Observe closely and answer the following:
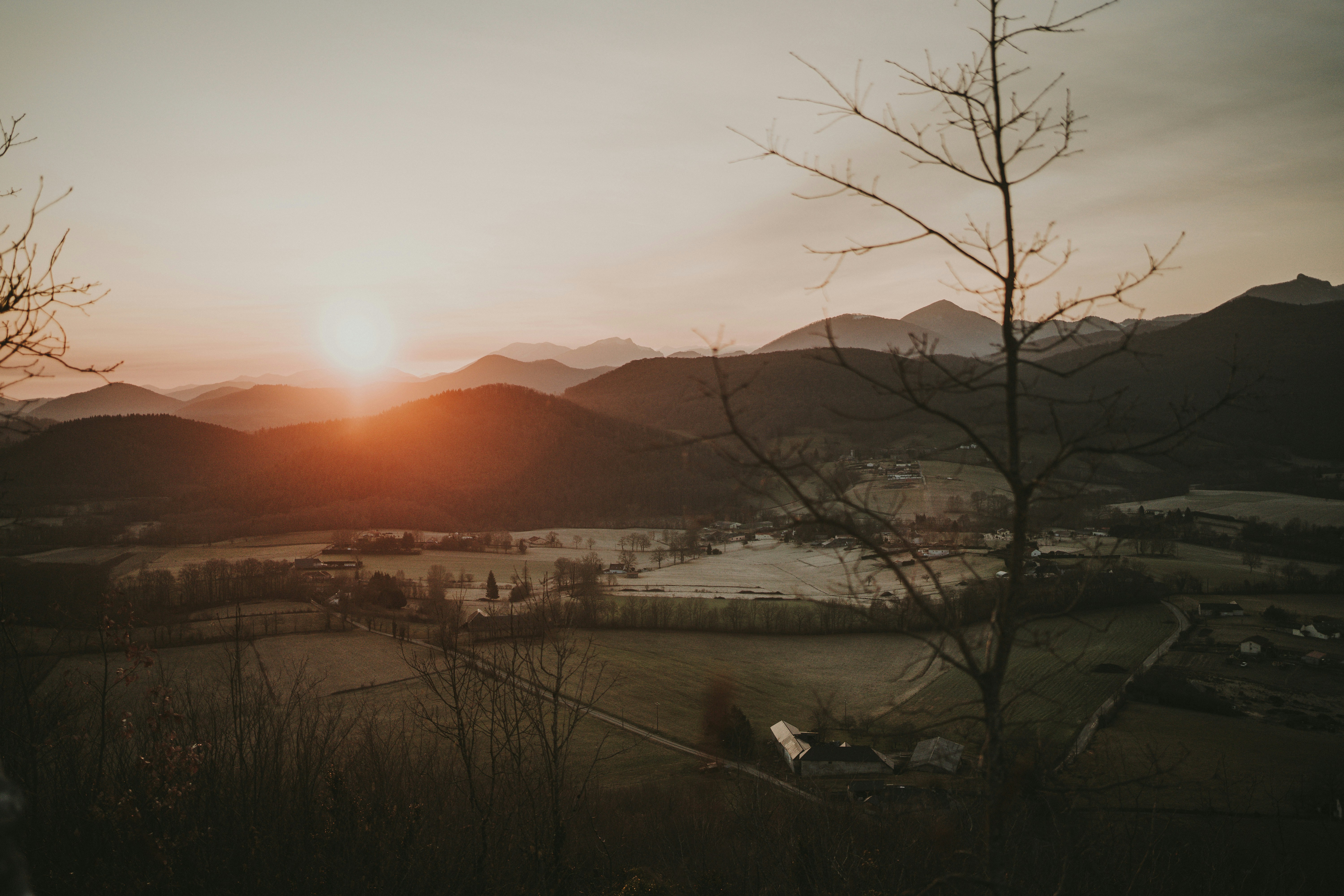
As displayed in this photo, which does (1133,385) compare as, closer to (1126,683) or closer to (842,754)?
(842,754)

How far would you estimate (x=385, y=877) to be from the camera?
21.8ft

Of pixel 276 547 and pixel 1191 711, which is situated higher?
pixel 276 547

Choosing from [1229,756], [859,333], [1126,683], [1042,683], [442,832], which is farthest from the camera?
[1126,683]

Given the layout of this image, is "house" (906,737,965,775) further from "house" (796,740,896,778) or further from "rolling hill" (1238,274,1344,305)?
"rolling hill" (1238,274,1344,305)

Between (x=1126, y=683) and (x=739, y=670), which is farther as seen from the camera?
(x=739, y=670)

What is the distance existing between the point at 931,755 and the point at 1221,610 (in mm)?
26083

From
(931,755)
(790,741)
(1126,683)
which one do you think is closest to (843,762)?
(790,741)

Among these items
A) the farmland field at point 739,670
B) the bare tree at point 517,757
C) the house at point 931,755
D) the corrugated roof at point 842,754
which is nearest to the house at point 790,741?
the corrugated roof at point 842,754

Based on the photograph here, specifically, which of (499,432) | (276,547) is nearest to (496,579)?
(276,547)

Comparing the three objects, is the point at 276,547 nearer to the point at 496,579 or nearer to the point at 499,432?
the point at 496,579

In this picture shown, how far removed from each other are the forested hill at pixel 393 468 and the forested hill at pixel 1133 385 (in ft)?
43.6

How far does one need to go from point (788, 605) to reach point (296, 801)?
39.9 meters

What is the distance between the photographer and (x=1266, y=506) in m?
55.9

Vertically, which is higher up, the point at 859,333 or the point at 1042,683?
the point at 859,333
